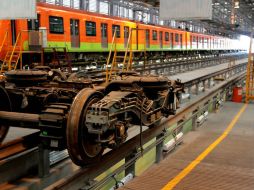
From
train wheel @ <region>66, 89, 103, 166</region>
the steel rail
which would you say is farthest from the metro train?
train wheel @ <region>66, 89, 103, 166</region>

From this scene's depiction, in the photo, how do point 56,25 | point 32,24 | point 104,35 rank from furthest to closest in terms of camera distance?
point 104,35, point 56,25, point 32,24

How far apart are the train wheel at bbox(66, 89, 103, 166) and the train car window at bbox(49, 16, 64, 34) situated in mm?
12228

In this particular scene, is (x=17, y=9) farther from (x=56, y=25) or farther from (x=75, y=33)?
(x=75, y=33)

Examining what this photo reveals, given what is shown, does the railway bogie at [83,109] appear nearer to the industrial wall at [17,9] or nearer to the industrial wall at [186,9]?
the industrial wall at [17,9]

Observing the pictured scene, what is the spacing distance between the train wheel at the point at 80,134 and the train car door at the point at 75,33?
13.5 metres

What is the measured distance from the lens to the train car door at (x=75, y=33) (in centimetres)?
1733

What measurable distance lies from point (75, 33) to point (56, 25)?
1.57 m

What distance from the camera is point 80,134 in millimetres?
4070

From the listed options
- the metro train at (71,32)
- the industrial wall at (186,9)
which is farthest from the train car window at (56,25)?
the industrial wall at (186,9)

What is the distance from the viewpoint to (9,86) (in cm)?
531

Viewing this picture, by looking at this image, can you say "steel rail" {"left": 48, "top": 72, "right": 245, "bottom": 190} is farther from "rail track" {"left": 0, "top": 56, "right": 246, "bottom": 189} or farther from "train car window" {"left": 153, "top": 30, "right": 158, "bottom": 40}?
"train car window" {"left": 153, "top": 30, "right": 158, "bottom": 40}

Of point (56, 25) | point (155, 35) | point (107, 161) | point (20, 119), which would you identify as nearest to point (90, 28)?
point (56, 25)

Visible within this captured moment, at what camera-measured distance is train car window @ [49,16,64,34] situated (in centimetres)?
1589

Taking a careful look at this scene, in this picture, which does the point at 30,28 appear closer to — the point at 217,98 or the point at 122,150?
the point at 217,98
